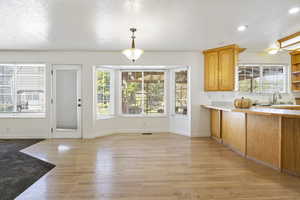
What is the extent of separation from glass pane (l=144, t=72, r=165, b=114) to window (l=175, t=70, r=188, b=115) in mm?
464

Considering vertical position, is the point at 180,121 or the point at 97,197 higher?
the point at 180,121

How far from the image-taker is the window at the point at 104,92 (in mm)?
5312

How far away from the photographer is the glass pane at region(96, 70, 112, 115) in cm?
533

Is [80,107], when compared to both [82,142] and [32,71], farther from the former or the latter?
[32,71]

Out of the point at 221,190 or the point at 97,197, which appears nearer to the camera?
the point at 97,197

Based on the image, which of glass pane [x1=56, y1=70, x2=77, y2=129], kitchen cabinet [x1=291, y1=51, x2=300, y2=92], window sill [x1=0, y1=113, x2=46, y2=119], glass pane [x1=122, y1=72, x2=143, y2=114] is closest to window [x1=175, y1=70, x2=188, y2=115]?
glass pane [x1=122, y1=72, x2=143, y2=114]

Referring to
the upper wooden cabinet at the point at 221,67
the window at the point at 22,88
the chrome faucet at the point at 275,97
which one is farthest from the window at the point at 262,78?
the window at the point at 22,88

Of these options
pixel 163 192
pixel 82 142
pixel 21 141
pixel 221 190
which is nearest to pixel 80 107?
pixel 82 142

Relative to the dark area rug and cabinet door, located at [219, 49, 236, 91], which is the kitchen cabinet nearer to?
cabinet door, located at [219, 49, 236, 91]

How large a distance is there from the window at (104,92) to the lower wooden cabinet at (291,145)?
14.3 feet

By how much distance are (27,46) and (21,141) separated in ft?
7.99

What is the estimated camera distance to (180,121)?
5.49 metres

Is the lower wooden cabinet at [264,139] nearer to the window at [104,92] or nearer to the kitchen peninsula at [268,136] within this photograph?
the kitchen peninsula at [268,136]

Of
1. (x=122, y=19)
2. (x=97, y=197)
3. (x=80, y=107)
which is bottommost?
(x=97, y=197)
